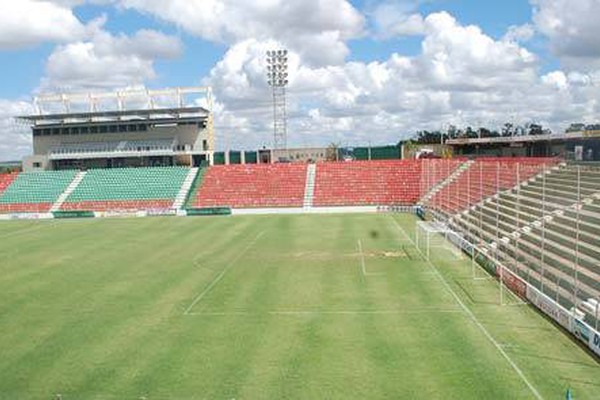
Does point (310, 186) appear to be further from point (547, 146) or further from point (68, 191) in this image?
point (547, 146)

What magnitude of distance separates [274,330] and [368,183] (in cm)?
4549

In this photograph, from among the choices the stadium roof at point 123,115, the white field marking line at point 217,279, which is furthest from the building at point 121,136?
the white field marking line at point 217,279

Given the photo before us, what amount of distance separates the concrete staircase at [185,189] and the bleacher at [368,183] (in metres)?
12.8

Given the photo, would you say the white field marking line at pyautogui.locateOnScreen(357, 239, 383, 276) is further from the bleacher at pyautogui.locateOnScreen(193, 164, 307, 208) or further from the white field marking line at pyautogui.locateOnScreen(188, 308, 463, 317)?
the bleacher at pyautogui.locateOnScreen(193, 164, 307, 208)

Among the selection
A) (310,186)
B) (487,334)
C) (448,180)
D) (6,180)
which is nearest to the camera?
(487,334)

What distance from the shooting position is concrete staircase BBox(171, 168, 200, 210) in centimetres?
6366

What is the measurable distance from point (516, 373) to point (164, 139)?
234 feet

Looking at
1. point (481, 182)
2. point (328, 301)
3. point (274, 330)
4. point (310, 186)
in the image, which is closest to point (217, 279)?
point (328, 301)

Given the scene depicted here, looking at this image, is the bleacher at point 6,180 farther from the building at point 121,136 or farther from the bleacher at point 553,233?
the bleacher at point 553,233

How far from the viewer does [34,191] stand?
6962cm

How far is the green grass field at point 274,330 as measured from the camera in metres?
14.7

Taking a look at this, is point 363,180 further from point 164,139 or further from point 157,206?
point 164,139

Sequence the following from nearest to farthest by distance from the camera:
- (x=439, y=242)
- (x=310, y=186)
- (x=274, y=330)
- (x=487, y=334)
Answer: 1. (x=487, y=334)
2. (x=274, y=330)
3. (x=439, y=242)
4. (x=310, y=186)

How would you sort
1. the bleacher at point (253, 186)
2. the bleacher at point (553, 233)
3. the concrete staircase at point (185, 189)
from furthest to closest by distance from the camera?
the concrete staircase at point (185, 189)
the bleacher at point (253, 186)
the bleacher at point (553, 233)
